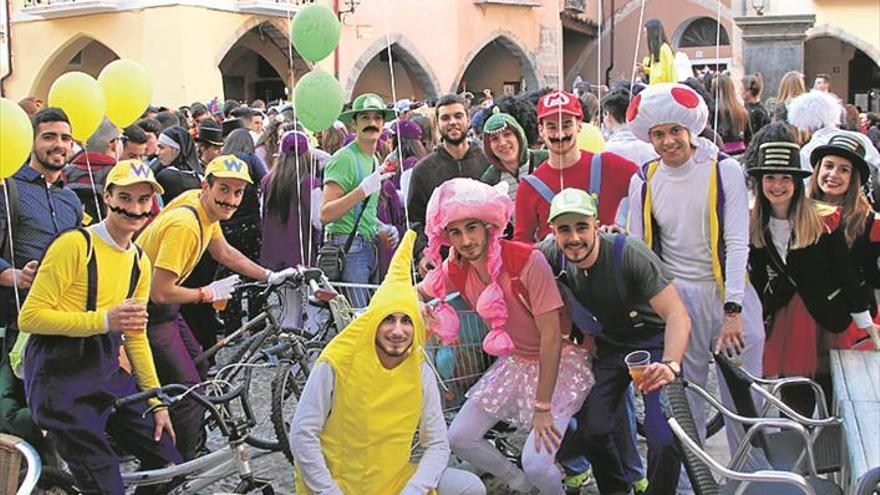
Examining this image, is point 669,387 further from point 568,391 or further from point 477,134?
point 477,134

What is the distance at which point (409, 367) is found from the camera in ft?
13.6

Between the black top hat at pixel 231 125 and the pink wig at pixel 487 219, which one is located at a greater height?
the black top hat at pixel 231 125

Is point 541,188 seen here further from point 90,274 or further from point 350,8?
point 350,8

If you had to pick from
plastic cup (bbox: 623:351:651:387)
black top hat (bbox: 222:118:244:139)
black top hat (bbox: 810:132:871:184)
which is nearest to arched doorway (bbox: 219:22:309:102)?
black top hat (bbox: 222:118:244:139)

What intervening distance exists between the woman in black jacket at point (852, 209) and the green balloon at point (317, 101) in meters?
2.34

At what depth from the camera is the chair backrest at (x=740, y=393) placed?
4254 millimetres

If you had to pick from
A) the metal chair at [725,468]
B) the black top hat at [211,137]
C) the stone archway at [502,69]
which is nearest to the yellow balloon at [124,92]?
the black top hat at [211,137]

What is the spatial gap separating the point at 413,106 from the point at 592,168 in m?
7.89

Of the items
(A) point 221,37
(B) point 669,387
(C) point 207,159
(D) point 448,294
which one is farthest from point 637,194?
(A) point 221,37

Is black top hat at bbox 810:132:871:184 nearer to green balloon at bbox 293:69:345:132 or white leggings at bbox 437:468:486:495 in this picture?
white leggings at bbox 437:468:486:495

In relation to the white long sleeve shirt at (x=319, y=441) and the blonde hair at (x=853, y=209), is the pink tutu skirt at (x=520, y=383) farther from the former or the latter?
the blonde hair at (x=853, y=209)

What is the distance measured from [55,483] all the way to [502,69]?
29.5 metres

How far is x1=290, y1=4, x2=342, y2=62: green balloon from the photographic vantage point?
6168mm

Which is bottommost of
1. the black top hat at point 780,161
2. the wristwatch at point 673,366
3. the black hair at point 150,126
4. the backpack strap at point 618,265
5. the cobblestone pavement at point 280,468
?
the cobblestone pavement at point 280,468
